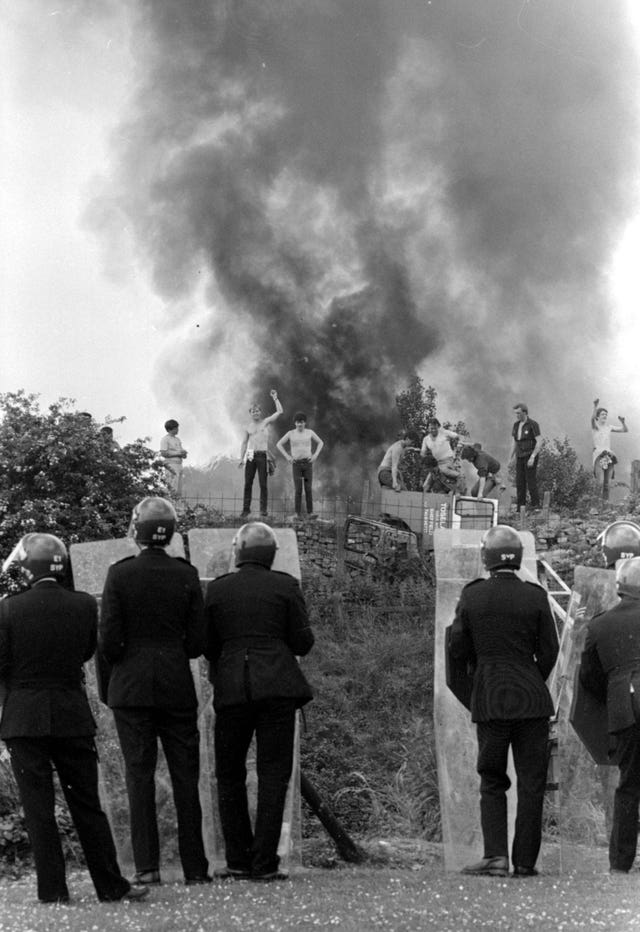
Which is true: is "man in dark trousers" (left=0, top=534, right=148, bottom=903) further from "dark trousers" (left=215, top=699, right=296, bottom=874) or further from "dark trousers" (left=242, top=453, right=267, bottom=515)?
"dark trousers" (left=242, top=453, right=267, bottom=515)

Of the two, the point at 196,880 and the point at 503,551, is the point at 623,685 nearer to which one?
the point at 503,551

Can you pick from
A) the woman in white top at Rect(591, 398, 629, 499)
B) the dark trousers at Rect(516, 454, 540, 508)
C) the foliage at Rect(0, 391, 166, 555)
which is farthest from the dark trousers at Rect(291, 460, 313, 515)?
the foliage at Rect(0, 391, 166, 555)

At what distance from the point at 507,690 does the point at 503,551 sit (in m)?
0.80

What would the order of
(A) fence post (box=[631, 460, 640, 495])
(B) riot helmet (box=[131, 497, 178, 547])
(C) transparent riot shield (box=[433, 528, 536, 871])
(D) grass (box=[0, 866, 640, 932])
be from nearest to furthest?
(D) grass (box=[0, 866, 640, 932]) → (B) riot helmet (box=[131, 497, 178, 547]) → (C) transparent riot shield (box=[433, 528, 536, 871]) → (A) fence post (box=[631, 460, 640, 495])

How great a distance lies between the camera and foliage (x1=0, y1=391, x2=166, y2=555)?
14258 millimetres

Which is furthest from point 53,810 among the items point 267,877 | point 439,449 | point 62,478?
point 439,449

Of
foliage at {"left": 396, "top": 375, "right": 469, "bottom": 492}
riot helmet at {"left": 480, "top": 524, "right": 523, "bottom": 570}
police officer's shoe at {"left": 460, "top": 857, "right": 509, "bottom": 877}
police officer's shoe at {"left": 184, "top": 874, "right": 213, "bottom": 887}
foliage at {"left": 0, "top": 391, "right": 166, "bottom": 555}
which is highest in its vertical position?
→ foliage at {"left": 396, "top": 375, "right": 469, "bottom": 492}

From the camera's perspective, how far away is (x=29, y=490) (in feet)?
47.8

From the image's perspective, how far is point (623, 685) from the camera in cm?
773

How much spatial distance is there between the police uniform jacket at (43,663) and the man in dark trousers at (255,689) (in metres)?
0.79

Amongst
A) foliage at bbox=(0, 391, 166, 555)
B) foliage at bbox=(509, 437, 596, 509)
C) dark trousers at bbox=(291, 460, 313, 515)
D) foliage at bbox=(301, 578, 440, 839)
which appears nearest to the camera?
foliage at bbox=(301, 578, 440, 839)

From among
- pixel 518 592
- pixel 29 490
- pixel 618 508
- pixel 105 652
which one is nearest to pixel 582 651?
pixel 518 592

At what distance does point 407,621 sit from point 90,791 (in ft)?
35.3

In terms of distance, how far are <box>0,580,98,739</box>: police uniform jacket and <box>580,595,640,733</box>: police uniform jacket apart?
2.85 meters
